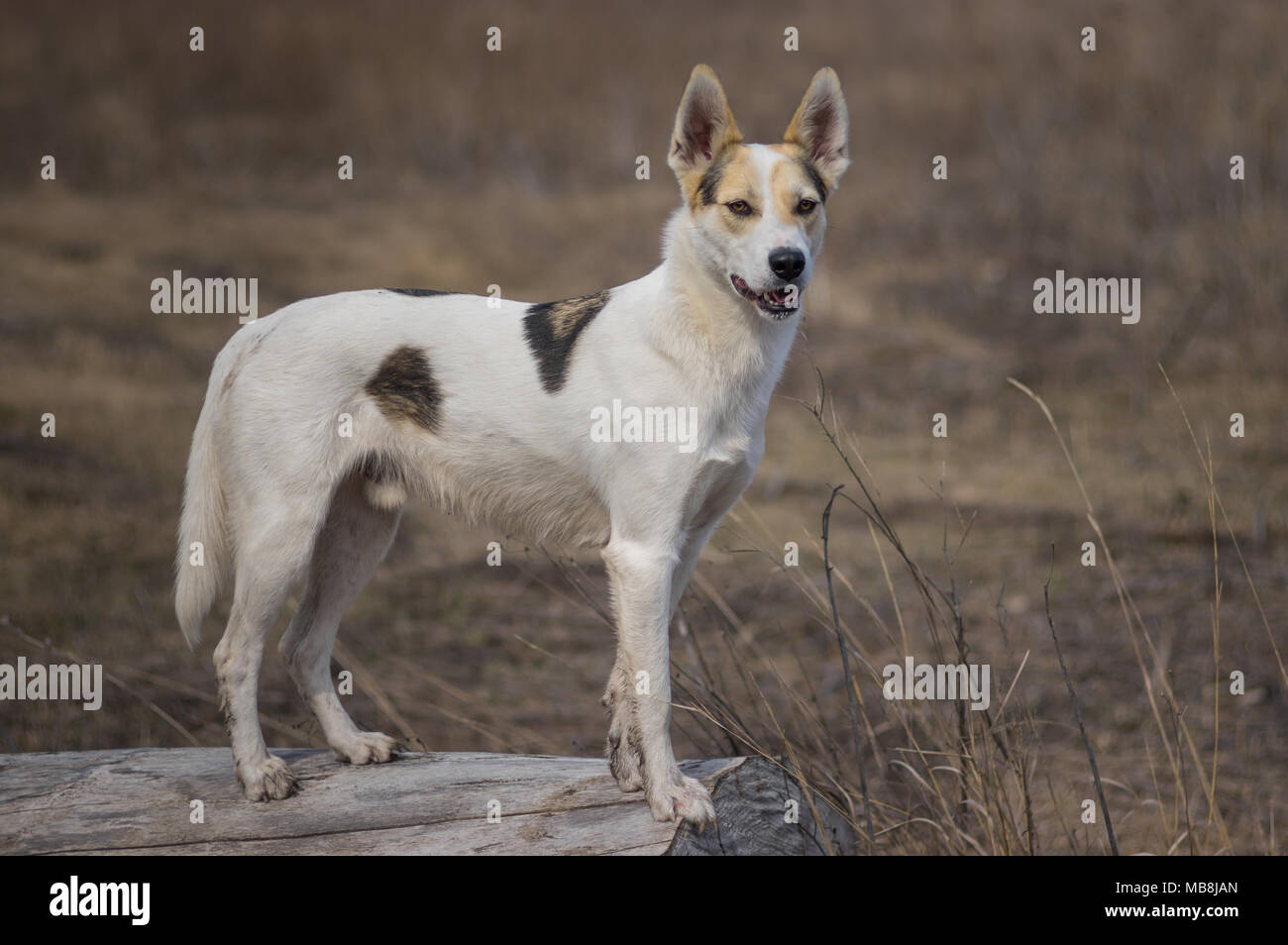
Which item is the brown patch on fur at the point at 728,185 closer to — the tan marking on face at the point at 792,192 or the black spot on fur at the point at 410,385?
the tan marking on face at the point at 792,192

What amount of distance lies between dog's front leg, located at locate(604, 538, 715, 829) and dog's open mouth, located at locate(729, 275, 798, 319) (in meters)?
0.73

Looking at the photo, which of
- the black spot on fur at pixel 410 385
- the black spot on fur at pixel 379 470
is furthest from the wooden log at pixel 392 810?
the black spot on fur at pixel 410 385

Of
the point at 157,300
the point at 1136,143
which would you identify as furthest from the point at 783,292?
the point at 1136,143

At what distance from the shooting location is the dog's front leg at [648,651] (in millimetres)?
3535

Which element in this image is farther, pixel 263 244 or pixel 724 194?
pixel 263 244

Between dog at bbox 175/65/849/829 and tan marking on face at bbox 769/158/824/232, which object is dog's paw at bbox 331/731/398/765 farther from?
tan marking on face at bbox 769/158/824/232

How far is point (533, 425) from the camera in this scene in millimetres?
3871

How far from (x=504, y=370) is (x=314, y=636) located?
1074 mm

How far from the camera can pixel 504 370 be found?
12.8 ft

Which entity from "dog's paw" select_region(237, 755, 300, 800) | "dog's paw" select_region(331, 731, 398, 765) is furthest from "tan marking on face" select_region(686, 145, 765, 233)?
"dog's paw" select_region(237, 755, 300, 800)

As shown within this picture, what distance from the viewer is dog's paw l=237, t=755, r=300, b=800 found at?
146 inches

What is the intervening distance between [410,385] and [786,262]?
1.21m

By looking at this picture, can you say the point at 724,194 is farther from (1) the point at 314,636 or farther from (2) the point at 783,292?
(1) the point at 314,636

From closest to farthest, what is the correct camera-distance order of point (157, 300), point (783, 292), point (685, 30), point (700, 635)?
point (783, 292) → point (157, 300) → point (700, 635) → point (685, 30)
